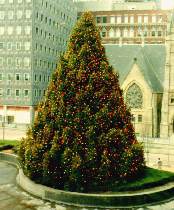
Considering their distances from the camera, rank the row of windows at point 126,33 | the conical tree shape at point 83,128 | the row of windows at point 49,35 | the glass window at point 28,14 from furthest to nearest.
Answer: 1. the row of windows at point 126,33
2. the row of windows at point 49,35
3. the glass window at point 28,14
4. the conical tree shape at point 83,128

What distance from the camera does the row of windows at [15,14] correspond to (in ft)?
271

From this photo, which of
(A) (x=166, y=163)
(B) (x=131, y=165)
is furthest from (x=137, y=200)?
(A) (x=166, y=163)

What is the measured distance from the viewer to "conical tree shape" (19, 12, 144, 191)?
80.9ft

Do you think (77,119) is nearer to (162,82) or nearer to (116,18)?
(162,82)

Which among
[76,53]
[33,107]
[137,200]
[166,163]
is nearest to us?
[137,200]

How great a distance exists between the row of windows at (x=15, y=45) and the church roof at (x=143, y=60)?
16208mm

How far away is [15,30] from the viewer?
84250 millimetres

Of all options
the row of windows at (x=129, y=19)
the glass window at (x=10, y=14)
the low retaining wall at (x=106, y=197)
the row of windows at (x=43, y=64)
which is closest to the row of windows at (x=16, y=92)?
the row of windows at (x=43, y=64)

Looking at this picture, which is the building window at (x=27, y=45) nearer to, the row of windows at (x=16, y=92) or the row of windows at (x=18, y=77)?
the row of windows at (x=18, y=77)

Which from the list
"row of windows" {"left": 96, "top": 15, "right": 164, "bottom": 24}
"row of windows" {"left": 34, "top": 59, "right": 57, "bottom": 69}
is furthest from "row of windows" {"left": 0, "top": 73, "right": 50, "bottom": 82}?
"row of windows" {"left": 96, "top": 15, "right": 164, "bottom": 24}

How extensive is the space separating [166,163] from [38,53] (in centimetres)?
4604

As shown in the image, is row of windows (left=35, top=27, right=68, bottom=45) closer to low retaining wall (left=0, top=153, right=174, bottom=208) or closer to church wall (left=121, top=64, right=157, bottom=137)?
church wall (left=121, top=64, right=157, bottom=137)

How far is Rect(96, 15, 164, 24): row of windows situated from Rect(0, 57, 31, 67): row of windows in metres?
44.9

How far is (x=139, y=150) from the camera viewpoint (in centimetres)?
2603
